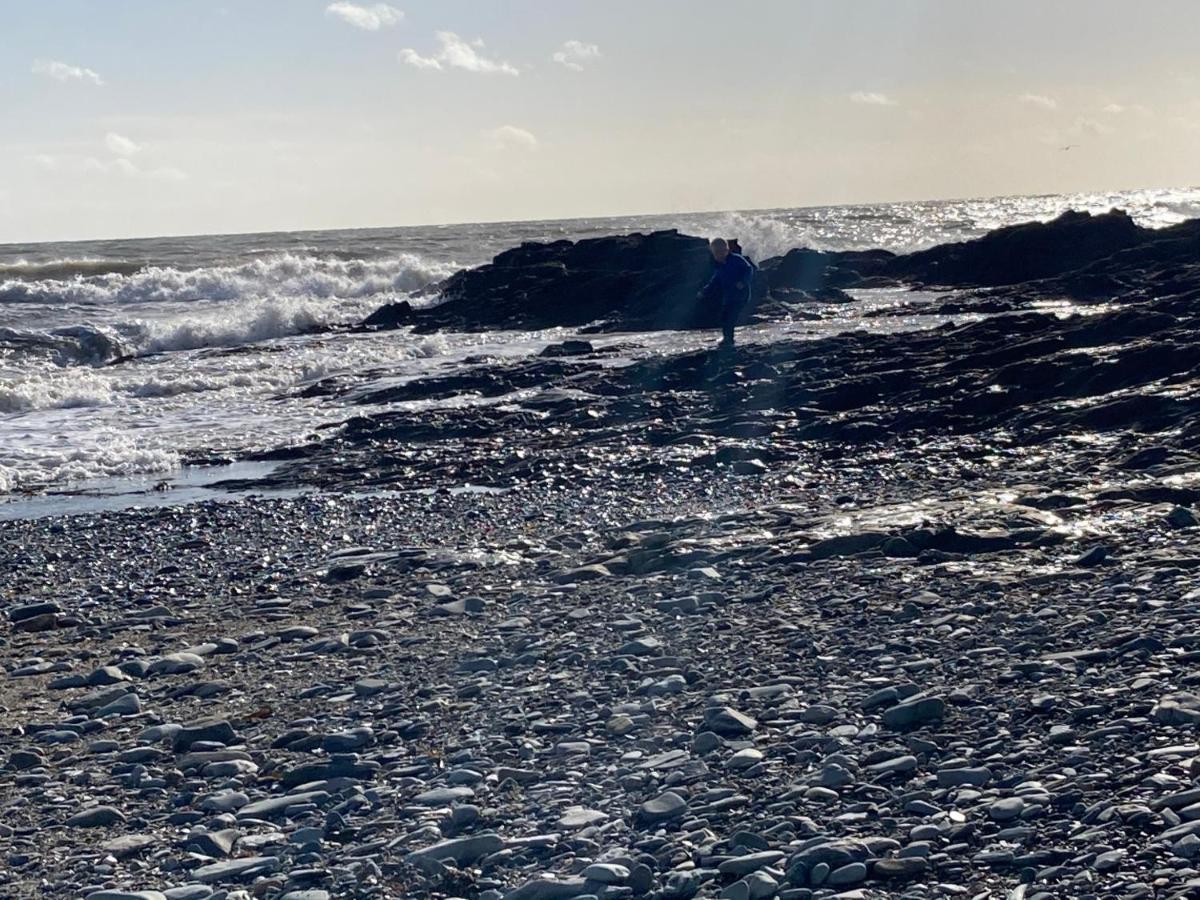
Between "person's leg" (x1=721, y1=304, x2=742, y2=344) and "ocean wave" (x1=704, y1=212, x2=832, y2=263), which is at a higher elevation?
"ocean wave" (x1=704, y1=212, x2=832, y2=263)

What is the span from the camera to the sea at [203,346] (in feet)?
60.5

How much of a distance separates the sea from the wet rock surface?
4.81 metres

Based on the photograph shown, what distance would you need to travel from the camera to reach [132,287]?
4697cm

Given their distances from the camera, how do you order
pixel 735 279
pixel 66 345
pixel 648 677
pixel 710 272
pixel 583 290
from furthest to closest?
pixel 583 290 → pixel 66 345 → pixel 710 272 → pixel 735 279 → pixel 648 677

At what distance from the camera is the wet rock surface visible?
474 centimetres

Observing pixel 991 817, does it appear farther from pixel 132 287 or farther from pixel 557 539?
pixel 132 287

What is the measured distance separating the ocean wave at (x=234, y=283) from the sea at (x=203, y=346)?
0.27 feet

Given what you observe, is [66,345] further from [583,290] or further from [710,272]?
[710,272]

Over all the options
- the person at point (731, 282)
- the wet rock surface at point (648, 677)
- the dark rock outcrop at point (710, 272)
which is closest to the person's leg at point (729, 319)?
the person at point (731, 282)

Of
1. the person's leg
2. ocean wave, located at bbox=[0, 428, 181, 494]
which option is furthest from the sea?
the person's leg

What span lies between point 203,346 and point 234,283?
13.7 meters

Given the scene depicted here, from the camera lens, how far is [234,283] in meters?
47.6

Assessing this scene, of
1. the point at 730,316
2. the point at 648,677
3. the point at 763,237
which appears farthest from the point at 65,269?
the point at 648,677

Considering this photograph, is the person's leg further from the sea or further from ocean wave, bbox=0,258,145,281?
ocean wave, bbox=0,258,145,281
